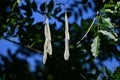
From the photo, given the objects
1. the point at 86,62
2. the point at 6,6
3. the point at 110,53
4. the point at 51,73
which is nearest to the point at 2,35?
the point at 6,6

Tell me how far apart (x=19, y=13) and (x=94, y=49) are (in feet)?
3.40

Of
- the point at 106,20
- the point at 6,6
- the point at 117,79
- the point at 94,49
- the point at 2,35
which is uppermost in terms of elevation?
the point at 6,6

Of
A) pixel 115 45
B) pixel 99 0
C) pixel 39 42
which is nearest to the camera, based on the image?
pixel 99 0

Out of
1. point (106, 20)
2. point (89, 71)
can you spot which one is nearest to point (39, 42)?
point (89, 71)

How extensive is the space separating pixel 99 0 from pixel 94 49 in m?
0.73

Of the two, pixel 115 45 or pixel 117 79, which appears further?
pixel 115 45

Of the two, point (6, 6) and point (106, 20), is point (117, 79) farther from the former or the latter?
point (6, 6)

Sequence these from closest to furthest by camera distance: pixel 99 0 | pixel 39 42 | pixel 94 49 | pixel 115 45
Answer: 1. pixel 94 49
2. pixel 99 0
3. pixel 39 42
4. pixel 115 45

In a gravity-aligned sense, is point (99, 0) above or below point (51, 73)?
above

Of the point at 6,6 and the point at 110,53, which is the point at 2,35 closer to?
the point at 6,6

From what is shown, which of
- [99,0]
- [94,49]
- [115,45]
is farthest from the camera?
[115,45]

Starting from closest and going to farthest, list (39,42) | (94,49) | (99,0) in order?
(94,49), (99,0), (39,42)

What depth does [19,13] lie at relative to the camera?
3.24 metres

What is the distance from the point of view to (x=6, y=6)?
11.0ft
